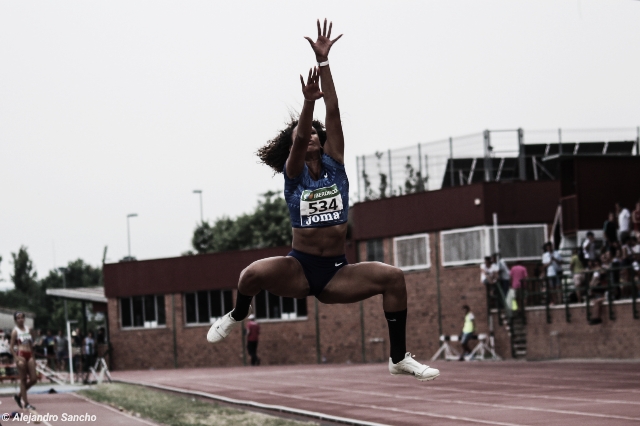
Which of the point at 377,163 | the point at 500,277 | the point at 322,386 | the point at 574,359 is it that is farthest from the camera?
the point at 377,163

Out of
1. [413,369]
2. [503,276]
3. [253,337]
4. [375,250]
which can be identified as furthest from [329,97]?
[253,337]

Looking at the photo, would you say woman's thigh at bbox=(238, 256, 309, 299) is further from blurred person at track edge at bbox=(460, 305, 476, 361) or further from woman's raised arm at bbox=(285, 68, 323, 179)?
blurred person at track edge at bbox=(460, 305, 476, 361)

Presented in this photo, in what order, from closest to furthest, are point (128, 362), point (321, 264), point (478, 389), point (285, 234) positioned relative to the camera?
1. point (321, 264)
2. point (478, 389)
3. point (128, 362)
4. point (285, 234)

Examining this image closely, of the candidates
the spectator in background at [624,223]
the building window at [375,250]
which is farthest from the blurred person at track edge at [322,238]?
the building window at [375,250]

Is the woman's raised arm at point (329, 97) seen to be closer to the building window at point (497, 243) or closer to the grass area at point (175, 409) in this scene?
the grass area at point (175, 409)

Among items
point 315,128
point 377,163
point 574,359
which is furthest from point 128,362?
point 315,128

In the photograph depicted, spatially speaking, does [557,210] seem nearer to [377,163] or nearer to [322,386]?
[377,163]

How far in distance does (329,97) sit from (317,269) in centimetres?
122

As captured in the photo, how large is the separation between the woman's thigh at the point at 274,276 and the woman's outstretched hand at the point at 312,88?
1.21 metres

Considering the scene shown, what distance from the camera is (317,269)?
26.2 feet

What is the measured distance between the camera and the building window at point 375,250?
136 feet

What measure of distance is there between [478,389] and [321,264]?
49.7 feet

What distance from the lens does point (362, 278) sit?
26.3ft

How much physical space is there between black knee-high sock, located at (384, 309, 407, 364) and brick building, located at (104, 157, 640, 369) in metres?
21.0
